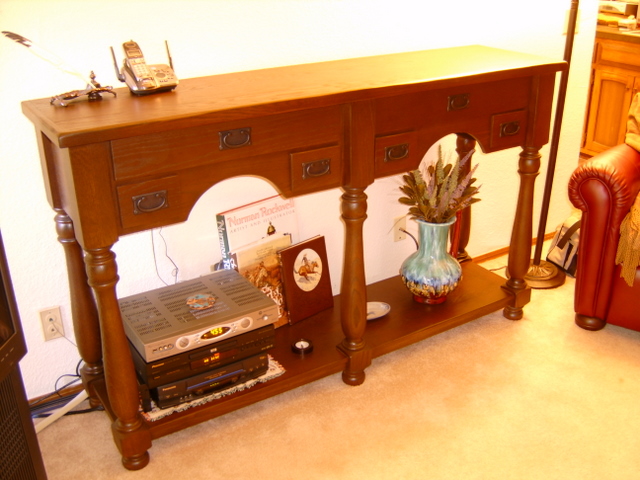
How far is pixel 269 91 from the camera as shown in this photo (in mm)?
1813

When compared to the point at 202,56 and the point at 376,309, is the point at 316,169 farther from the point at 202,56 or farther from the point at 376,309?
the point at 376,309

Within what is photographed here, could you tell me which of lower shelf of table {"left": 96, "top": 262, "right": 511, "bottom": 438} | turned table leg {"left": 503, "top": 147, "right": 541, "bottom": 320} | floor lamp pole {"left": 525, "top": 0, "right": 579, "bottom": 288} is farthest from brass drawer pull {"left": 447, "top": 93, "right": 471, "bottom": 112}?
lower shelf of table {"left": 96, "top": 262, "right": 511, "bottom": 438}

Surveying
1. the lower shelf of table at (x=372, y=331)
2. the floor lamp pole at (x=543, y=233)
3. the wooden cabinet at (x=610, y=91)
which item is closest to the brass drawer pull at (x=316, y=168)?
the lower shelf of table at (x=372, y=331)

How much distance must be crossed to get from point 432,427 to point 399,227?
903 millimetres

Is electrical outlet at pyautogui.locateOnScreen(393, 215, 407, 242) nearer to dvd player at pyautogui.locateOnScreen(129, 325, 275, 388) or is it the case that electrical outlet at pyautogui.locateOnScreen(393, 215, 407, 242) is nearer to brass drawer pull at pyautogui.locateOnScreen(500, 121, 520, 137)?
brass drawer pull at pyautogui.locateOnScreen(500, 121, 520, 137)

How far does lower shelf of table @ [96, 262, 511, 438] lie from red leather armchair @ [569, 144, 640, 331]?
0.99 ft

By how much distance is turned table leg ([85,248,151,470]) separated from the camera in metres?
1.64

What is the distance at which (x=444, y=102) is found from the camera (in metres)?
2.04

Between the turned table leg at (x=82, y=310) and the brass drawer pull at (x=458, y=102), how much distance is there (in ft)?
3.81

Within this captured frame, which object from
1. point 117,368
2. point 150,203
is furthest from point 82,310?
point 150,203

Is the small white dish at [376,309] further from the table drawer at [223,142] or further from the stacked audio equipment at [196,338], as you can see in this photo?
the table drawer at [223,142]

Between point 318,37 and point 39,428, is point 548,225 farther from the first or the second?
point 39,428

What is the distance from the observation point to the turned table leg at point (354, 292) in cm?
198

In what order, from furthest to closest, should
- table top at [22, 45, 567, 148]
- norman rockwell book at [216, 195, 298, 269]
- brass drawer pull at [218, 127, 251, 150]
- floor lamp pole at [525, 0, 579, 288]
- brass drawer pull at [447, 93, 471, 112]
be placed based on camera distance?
floor lamp pole at [525, 0, 579, 288] → norman rockwell book at [216, 195, 298, 269] → brass drawer pull at [447, 93, 471, 112] → brass drawer pull at [218, 127, 251, 150] → table top at [22, 45, 567, 148]
